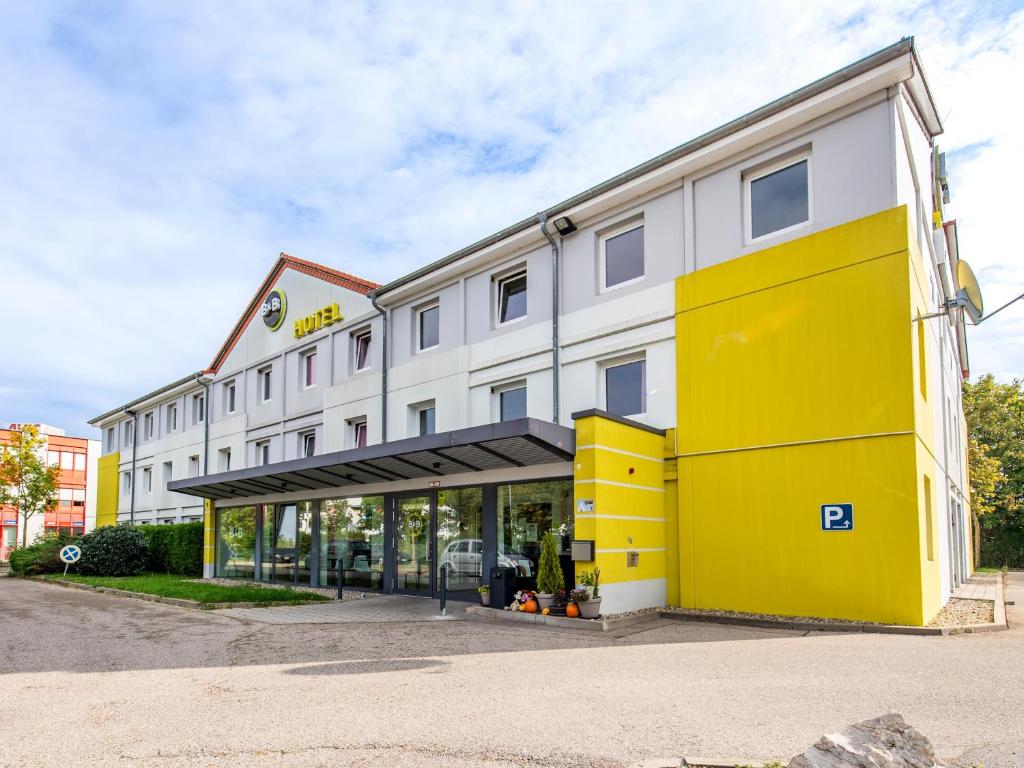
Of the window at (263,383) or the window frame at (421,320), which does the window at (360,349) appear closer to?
the window frame at (421,320)

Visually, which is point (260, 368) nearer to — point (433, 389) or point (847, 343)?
point (433, 389)

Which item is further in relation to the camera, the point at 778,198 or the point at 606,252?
the point at 606,252

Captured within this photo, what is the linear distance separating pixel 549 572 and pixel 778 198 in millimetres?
7005

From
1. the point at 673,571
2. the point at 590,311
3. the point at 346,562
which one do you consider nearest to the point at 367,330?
the point at 346,562

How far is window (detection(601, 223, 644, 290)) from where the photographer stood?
14383mm

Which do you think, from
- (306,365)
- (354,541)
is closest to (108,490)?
(306,365)

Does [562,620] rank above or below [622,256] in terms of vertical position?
below

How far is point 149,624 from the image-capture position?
12.3 metres

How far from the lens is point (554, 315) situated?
15227 mm

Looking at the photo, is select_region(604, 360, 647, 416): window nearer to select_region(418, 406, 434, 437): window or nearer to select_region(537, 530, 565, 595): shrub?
select_region(537, 530, 565, 595): shrub

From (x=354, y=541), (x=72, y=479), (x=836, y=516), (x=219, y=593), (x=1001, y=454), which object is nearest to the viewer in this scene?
(x=836, y=516)

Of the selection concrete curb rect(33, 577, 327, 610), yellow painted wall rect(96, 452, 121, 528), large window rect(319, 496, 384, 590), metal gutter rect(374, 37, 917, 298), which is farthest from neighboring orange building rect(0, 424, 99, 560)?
metal gutter rect(374, 37, 917, 298)

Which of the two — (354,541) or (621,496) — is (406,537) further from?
(621,496)

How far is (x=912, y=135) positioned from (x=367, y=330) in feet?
44.6
